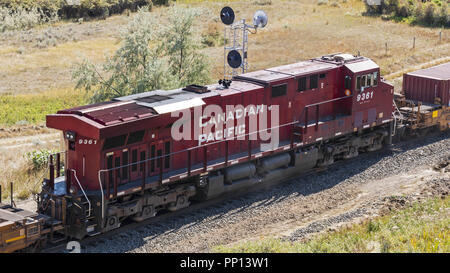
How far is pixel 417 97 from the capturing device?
106ft

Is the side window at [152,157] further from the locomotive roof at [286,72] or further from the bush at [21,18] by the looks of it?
the bush at [21,18]

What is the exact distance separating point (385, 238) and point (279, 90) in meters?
8.47

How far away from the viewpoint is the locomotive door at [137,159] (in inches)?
813

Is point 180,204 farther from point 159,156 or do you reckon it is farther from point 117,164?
point 117,164

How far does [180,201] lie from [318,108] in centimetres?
740

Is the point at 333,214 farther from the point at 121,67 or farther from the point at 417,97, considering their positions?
the point at 121,67

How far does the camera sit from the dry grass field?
141ft

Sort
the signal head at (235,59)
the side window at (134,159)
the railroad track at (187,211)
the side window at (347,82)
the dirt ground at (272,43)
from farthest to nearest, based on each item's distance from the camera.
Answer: the dirt ground at (272,43) → the signal head at (235,59) → the side window at (347,82) → the side window at (134,159) → the railroad track at (187,211)

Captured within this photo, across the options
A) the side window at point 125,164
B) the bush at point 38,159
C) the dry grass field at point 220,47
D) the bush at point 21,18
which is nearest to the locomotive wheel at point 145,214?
the side window at point 125,164

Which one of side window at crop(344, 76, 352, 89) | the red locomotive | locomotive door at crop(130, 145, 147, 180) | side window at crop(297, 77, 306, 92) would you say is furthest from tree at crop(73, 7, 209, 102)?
locomotive door at crop(130, 145, 147, 180)

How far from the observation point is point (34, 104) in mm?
41531

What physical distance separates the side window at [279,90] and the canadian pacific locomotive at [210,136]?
0.13 feet

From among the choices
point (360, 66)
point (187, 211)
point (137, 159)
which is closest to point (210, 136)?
point (187, 211)

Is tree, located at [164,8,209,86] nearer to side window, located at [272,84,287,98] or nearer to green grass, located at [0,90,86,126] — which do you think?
green grass, located at [0,90,86,126]
